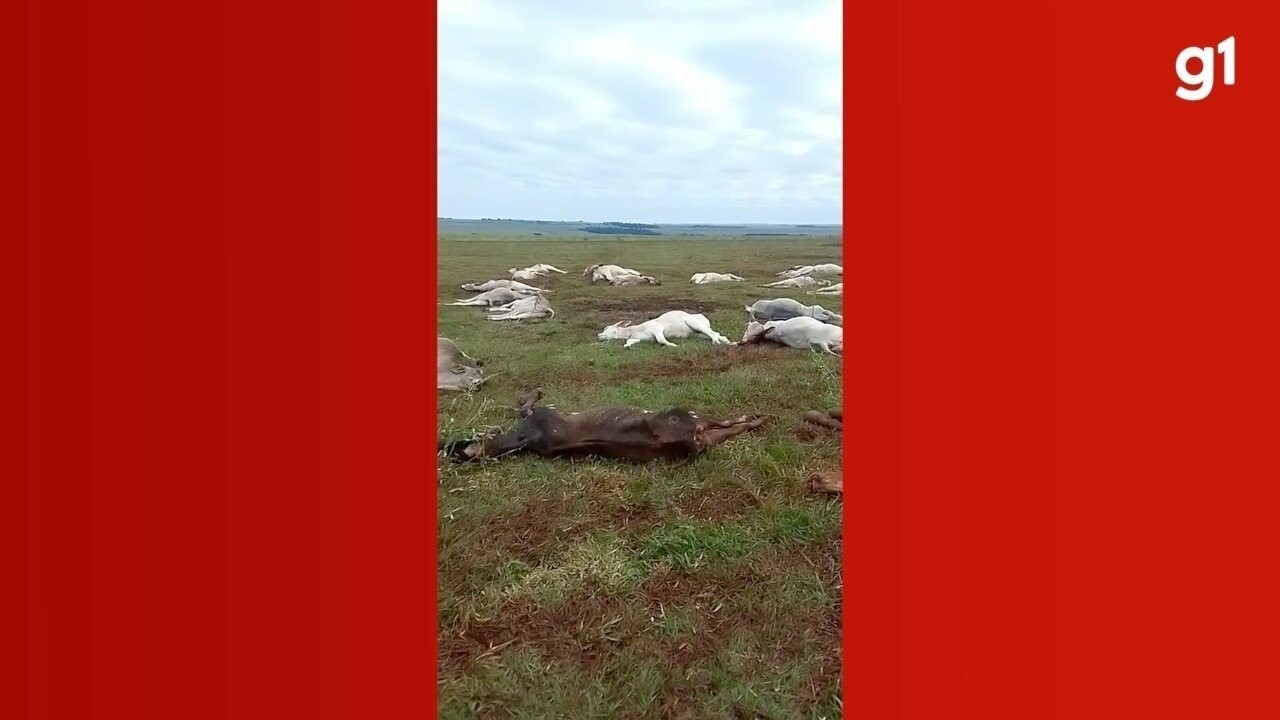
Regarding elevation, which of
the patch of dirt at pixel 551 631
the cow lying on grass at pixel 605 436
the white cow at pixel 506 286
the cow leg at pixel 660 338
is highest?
the white cow at pixel 506 286

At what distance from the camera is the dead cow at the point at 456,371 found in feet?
20.2

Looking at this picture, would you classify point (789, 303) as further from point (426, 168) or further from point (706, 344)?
point (426, 168)

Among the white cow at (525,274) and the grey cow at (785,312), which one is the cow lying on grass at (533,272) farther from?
the grey cow at (785,312)

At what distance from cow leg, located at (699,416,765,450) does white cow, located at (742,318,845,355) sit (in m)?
2.51

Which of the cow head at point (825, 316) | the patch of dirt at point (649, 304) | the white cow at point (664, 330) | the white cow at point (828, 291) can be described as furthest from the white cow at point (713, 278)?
the white cow at point (664, 330)

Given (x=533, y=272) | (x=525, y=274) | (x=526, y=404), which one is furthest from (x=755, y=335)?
(x=533, y=272)

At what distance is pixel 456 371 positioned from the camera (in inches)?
254

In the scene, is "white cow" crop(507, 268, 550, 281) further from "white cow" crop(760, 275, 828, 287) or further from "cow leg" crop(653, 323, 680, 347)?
"cow leg" crop(653, 323, 680, 347)

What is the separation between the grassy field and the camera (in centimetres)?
250

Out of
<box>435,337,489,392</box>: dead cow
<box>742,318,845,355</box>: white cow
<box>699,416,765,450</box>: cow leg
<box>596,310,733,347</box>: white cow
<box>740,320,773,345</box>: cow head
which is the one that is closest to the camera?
<box>699,416,765,450</box>: cow leg

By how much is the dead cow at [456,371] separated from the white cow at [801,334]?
2.80m

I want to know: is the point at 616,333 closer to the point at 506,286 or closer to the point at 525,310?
the point at 525,310

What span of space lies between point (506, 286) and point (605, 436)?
8.11m

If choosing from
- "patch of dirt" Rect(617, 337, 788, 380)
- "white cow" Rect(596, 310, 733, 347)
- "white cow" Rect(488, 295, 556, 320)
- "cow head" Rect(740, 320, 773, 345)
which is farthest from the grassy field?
"white cow" Rect(488, 295, 556, 320)
